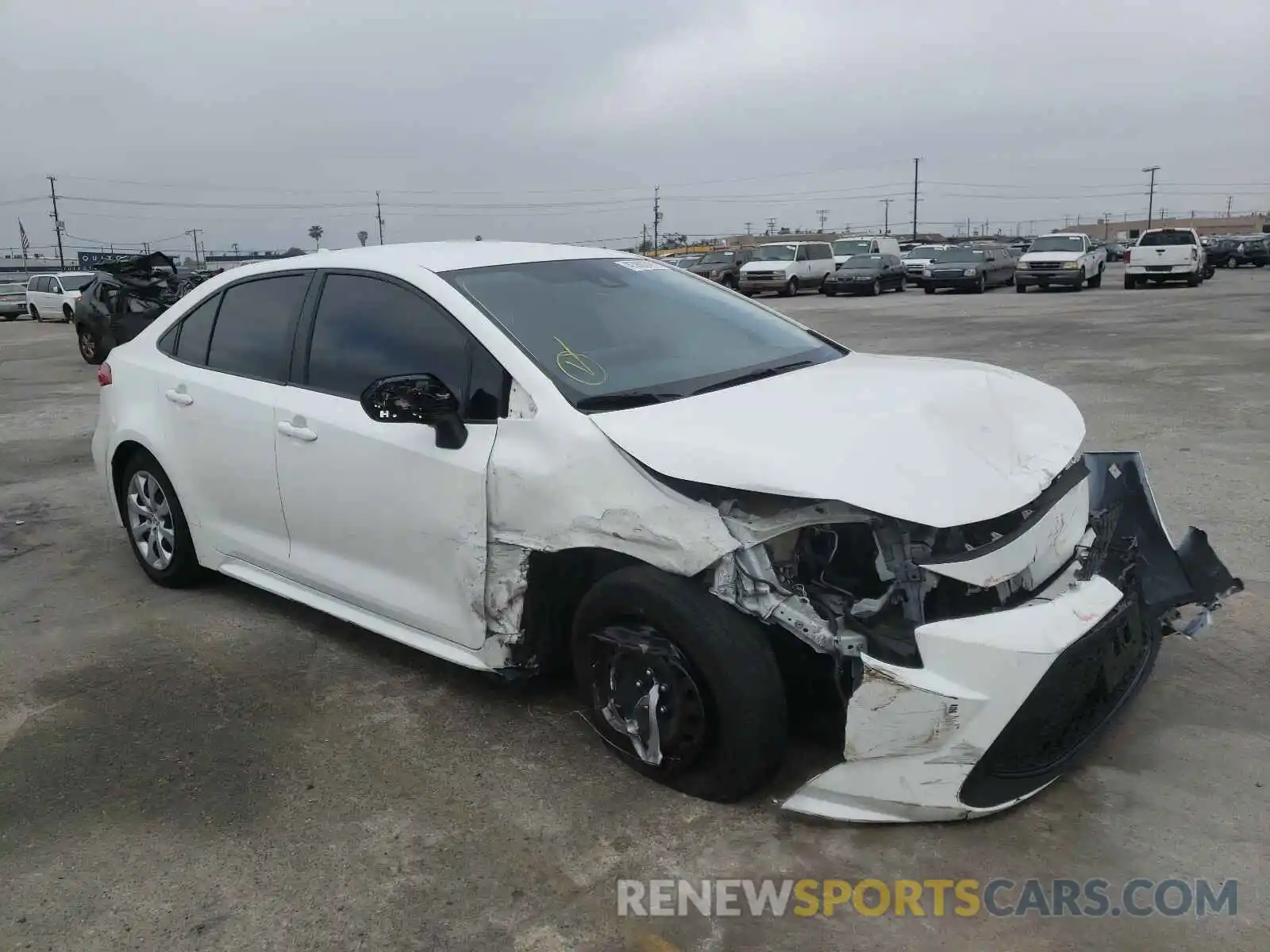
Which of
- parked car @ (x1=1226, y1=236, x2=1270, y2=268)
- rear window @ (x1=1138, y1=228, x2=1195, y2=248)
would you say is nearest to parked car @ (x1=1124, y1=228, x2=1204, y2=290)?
rear window @ (x1=1138, y1=228, x2=1195, y2=248)

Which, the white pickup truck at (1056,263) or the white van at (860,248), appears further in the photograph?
the white van at (860,248)

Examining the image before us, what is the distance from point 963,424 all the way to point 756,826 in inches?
52.3

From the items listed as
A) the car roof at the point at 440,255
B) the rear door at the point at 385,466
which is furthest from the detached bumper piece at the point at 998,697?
the car roof at the point at 440,255

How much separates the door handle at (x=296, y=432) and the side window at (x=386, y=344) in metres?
0.17

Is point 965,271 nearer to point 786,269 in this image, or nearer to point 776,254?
point 786,269

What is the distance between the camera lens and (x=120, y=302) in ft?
52.1

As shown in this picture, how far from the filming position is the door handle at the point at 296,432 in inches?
153

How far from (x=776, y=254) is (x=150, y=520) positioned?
97.9 ft

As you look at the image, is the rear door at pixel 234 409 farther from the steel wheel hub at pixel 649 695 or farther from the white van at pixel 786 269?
the white van at pixel 786 269

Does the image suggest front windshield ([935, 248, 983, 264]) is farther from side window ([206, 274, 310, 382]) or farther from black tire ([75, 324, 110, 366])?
side window ([206, 274, 310, 382])

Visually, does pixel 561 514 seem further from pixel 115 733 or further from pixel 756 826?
pixel 115 733

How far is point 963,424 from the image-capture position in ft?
10.3

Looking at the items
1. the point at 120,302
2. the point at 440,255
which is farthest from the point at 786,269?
the point at 440,255

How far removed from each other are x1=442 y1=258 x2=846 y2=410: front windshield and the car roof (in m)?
0.08
